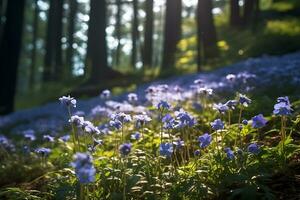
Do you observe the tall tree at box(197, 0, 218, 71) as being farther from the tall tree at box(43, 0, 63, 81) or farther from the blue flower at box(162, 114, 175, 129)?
the tall tree at box(43, 0, 63, 81)

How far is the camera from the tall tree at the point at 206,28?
17000mm

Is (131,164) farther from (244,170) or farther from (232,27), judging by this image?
(232,27)

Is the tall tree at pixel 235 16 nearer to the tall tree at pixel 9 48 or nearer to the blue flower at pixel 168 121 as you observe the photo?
the tall tree at pixel 9 48

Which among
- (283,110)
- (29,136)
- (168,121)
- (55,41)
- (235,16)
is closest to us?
(283,110)

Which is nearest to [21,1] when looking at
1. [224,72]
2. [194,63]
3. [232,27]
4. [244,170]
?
[194,63]

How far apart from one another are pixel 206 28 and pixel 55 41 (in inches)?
675

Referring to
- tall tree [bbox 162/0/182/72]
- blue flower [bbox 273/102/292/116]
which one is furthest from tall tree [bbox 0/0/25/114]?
blue flower [bbox 273/102/292/116]

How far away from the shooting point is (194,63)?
20031mm

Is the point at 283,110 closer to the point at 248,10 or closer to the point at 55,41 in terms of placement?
the point at 248,10

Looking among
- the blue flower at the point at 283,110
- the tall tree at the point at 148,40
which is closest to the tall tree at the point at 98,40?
the tall tree at the point at 148,40

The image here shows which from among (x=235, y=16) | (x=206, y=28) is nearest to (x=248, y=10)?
(x=235, y=16)

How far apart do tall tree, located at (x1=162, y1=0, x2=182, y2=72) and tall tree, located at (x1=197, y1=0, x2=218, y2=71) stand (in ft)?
8.58

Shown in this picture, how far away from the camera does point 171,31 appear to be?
68.1 ft

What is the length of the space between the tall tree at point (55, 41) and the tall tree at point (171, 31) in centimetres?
1123
